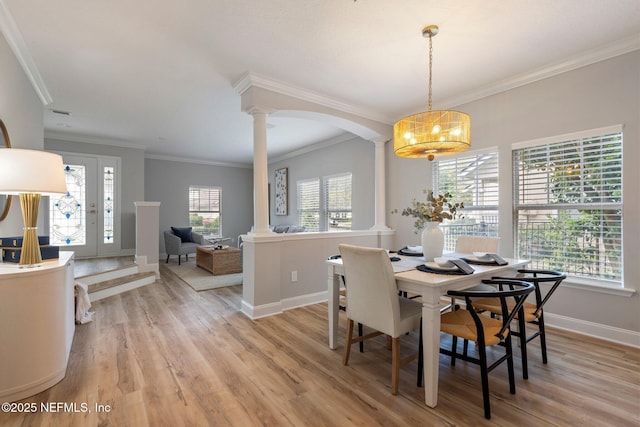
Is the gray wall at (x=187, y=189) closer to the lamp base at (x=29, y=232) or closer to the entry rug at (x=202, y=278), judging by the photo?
the entry rug at (x=202, y=278)

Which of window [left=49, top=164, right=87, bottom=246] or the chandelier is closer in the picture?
the chandelier

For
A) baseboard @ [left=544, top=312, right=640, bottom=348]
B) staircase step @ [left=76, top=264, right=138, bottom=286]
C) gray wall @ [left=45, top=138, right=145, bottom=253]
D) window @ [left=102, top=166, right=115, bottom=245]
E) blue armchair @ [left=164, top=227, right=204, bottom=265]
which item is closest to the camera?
baseboard @ [left=544, top=312, right=640, bottom=348]

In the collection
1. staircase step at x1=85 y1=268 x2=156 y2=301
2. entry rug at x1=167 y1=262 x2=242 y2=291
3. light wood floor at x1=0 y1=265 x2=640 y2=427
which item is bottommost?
light wood floor at x1=0 y1=265 x2=640 y2=427

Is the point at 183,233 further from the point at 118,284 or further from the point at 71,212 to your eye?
the point at 118,284

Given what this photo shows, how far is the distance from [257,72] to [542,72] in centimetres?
289

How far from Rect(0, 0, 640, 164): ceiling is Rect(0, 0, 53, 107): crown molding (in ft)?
0.06

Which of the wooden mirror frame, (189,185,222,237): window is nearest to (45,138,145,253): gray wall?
(189,185,222,237): window

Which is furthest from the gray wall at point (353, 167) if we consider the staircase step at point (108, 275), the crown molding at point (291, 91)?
the staircase step at point (108, 275)

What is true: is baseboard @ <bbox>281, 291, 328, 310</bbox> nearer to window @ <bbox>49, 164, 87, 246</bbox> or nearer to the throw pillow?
the throw pillow

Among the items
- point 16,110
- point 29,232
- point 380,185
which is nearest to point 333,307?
point 29,232

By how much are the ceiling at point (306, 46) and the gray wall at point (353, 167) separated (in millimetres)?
1185

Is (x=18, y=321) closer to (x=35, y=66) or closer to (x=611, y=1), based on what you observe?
(x=35, y=66)

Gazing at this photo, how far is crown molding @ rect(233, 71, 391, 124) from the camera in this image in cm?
321

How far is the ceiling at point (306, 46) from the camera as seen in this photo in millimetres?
2199
